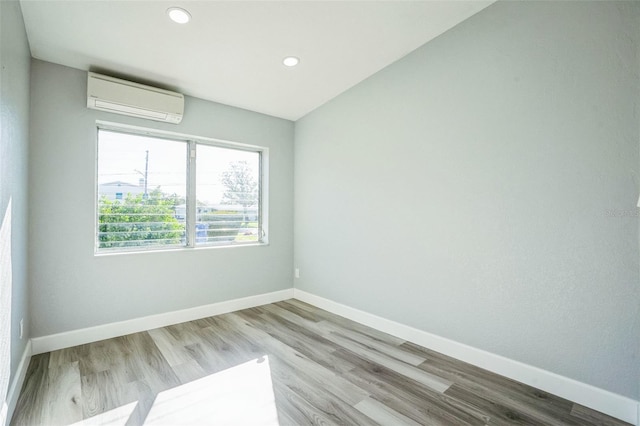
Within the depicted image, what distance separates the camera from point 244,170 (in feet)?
12.9

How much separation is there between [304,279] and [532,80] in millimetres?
3178

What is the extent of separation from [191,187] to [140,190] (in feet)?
1.69

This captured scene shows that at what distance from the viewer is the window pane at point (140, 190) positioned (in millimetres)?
2934

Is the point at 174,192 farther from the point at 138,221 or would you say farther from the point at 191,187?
the point at 138,221

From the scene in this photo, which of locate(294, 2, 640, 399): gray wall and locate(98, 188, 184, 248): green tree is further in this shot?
locate(98, 188, 184, 248): green tree

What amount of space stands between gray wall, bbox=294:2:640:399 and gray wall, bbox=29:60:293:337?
184 cm

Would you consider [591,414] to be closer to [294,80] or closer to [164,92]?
[294,80]

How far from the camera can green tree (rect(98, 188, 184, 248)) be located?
2932 millimetres

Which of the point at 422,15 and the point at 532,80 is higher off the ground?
the point at 422,15

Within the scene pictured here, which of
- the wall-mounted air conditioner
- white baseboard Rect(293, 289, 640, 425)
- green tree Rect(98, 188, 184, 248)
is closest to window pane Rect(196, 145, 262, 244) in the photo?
green tree Rect(98, 188, 184, 248)

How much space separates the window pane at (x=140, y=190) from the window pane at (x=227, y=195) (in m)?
0.20

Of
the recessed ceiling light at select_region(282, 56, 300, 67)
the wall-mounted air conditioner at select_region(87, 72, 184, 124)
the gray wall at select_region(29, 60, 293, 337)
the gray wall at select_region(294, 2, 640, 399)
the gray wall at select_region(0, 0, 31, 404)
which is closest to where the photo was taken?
the gray wall at select_region(0, 0, 31, 404)

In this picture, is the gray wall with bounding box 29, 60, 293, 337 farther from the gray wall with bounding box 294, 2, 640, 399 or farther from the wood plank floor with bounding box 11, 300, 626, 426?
the gray wall with bounding box 294, 2, 640, 399

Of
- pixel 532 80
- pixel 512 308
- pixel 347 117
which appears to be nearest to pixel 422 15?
pixel 532 80
